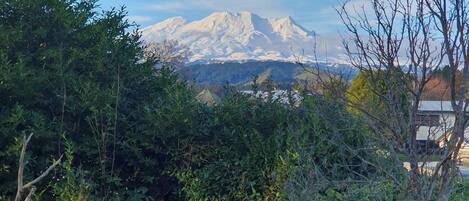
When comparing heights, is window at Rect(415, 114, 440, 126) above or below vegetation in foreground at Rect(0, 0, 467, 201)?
above

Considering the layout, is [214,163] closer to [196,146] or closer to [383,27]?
[196,146]

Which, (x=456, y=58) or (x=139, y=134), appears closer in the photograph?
(x=456, y=58)

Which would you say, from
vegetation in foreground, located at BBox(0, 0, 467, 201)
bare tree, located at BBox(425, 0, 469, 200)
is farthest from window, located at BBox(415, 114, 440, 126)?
vegetation in foreground, located at BBox(0, 0, 467, 201)

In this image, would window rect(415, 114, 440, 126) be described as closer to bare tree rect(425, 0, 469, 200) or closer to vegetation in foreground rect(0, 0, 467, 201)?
bare tree rect(425, 0, 469, 200)

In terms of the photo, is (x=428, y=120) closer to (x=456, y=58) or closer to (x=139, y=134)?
(x=456, y=58)

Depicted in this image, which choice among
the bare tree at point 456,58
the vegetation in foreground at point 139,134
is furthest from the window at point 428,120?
the vegetation in foreground at point 139,134

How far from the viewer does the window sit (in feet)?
11.4

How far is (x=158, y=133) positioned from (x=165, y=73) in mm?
1586

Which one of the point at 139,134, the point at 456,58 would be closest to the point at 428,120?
the point at 456,58

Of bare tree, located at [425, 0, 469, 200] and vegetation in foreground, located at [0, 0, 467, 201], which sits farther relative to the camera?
vegetation in foreground, located at [0, 0, 467, 201]

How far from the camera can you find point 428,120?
3.69 m

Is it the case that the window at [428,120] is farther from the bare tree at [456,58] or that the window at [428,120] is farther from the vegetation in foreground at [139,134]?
the vegetation in foreground at [139,134]

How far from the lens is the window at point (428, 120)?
348 centimetres

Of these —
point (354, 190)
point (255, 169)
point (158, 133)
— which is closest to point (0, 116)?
point (158, 133)
